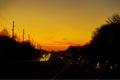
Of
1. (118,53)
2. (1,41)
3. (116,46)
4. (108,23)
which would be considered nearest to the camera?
(118,53)

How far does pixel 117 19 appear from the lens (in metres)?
124

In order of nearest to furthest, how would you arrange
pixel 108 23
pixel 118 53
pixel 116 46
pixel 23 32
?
pixel 118 53 < pixel 116 46 < pixel 23 32 < pixel 108 23

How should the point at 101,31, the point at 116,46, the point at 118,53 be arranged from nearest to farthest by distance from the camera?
1. the point at 118,53
2. the point at 116,46
3. the point at 101,31

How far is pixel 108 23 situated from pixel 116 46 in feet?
92.2

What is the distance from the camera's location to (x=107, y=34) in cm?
12712

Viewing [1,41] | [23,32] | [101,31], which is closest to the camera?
[1,41]

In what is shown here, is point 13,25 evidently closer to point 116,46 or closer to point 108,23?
point 116,46

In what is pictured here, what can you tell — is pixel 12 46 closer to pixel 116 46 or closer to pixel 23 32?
pixel 23 32

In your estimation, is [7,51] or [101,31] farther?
[101,31]

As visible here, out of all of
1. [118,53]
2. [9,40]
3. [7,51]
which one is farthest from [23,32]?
[118,53]

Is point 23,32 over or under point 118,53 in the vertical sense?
over

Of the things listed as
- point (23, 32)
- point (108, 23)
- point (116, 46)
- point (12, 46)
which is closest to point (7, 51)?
point (12, 46)

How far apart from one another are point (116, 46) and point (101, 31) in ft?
129

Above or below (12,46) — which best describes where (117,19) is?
above
